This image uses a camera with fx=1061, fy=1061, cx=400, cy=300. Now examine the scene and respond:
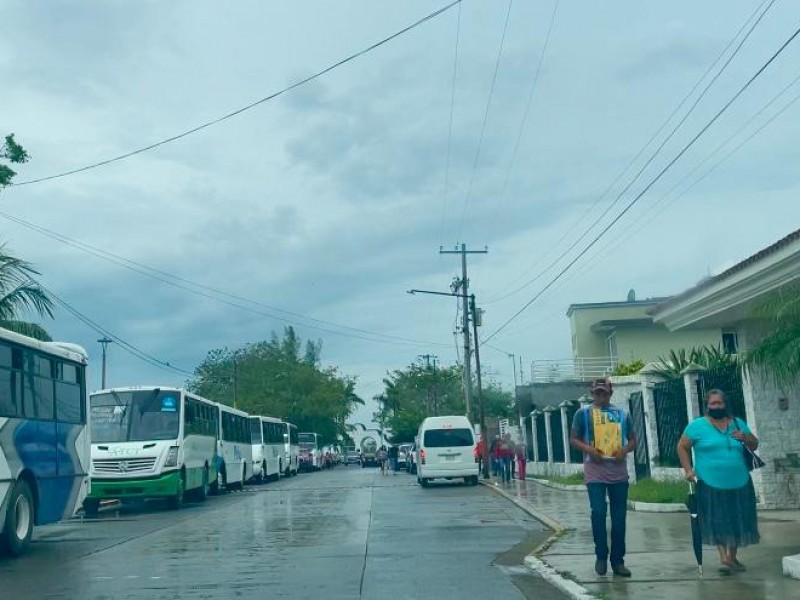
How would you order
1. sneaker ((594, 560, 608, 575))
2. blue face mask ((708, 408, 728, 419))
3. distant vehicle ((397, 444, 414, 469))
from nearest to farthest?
blue face mask ((708, 408, 728, 419))
sneaker ((594, 560, 608, 575))
distant vehicle ((397, 444, 414, 469))

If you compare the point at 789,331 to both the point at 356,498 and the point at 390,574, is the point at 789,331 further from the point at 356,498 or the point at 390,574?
the point at 356,498

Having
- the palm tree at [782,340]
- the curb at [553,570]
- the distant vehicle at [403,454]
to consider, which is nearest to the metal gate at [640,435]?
the curb at [553,570]

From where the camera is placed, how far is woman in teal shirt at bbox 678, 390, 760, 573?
31.5ft

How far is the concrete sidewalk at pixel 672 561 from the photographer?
8.99 meters

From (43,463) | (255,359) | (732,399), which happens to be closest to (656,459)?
(732,399)

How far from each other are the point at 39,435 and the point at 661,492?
9861 mm

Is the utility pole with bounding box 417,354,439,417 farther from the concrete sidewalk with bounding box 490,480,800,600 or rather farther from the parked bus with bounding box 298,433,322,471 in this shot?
the concrete sidewalk with bounding box 490,480,800,600

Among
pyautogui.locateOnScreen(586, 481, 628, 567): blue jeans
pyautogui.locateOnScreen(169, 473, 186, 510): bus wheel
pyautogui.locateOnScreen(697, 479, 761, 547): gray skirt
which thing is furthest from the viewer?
pyautogui.locateOnScreen(169, 473, 186, 510): bus wheel

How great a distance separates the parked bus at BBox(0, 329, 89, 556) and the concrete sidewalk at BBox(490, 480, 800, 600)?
7149mm

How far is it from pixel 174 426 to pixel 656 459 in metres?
11.2

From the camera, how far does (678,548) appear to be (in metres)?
12.0

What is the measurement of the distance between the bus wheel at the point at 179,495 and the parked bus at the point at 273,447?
18819 millimetres

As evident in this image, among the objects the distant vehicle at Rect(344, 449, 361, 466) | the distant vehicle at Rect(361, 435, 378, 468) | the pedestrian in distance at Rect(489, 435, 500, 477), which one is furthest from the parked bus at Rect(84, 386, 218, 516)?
the distant vehicle at Rect(344, 449, 361, 466)

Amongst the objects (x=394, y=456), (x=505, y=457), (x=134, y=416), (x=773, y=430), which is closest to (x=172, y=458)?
(x=134, y=416)
